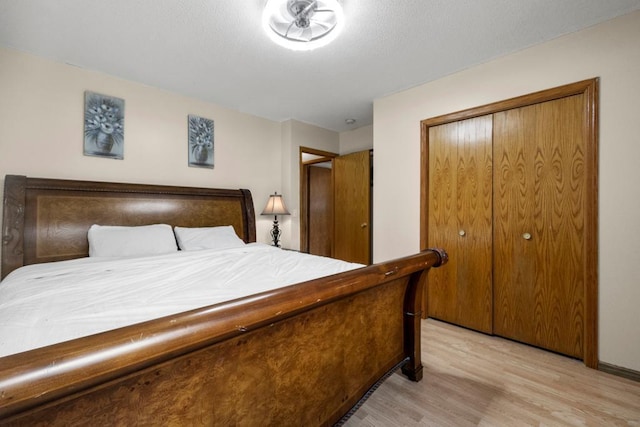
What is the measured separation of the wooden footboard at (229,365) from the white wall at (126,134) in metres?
2.50

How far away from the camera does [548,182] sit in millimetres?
2100

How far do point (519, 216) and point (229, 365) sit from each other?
241 centimetres

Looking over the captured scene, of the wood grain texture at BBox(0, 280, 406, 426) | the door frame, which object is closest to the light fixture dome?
the wood grain texture at BBox(0, 280, 406, 426)

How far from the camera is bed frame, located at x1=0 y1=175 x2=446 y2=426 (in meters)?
0.52

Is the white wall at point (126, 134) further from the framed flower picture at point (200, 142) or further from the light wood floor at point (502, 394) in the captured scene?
the light wood floor at point (502, 394)

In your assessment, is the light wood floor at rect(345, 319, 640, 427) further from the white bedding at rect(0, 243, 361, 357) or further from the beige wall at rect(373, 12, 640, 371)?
the white bedding at rect(0, 243, 361, 357)

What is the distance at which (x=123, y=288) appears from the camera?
1.40 metres

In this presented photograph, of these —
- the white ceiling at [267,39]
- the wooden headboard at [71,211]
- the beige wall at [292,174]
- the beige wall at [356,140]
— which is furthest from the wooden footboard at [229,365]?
the beige wall at [356,140]

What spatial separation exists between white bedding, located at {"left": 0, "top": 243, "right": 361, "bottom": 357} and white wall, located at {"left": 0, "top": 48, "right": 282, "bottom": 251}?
3.27ft

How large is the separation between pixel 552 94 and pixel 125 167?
3.70 m

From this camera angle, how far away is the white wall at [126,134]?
2.14 meters

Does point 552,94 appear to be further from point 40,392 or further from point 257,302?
point 40,392

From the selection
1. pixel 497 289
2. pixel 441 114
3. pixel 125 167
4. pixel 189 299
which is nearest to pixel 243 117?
pixel 125 167

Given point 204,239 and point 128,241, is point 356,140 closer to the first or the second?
point 204,239
